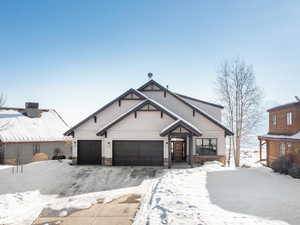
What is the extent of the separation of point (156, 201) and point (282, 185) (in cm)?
783

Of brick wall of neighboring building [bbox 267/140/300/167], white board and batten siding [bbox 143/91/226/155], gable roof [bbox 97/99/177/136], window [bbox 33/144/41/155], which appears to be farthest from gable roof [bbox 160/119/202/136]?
window [bbox 33/144/41/155]

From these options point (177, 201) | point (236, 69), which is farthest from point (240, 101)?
point (177, 201)

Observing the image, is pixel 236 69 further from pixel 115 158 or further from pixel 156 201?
pixel 156 201

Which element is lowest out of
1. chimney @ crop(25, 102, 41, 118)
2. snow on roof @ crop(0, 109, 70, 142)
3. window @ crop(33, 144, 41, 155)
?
window @ crop(33, 144, 41, 155)

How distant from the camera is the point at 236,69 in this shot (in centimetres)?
2542

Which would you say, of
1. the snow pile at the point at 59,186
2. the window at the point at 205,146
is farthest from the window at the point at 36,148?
the window at the point at 205,146

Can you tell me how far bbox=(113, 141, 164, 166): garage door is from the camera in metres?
18.1

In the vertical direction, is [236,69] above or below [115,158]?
above

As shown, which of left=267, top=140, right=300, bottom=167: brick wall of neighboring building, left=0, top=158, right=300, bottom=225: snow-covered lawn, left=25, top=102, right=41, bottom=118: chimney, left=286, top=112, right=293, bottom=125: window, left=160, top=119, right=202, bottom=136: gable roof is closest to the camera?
left=0, top=158, right=300, bottom=225: snow-covered lawn

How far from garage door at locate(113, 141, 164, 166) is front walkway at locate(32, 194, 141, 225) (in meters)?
7.96

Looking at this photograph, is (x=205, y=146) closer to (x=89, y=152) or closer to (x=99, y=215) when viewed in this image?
(x=89, y=152)

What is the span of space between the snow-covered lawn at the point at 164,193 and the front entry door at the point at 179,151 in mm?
3685

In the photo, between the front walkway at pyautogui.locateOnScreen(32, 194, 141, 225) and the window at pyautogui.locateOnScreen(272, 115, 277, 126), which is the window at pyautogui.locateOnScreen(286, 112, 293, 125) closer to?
the window at pyautogui.locateOnScreen(272, 115, 277, 126)

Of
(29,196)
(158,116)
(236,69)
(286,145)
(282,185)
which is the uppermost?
(236,69)
